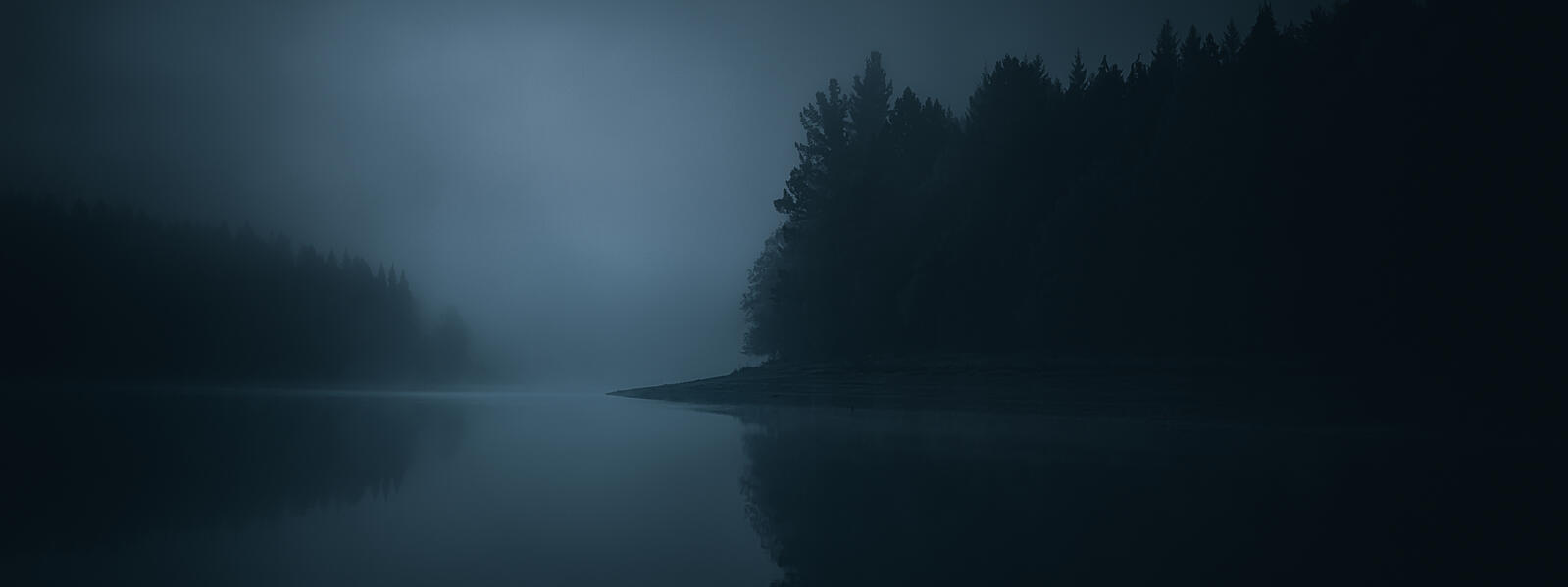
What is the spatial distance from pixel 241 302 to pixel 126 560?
242 ft

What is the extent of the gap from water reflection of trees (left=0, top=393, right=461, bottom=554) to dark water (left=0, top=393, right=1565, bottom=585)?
0.12 feet

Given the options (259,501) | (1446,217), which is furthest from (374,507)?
(1446,217)

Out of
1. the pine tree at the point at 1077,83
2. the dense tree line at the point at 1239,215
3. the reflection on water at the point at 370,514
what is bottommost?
the reflection on water at the point at 370,514

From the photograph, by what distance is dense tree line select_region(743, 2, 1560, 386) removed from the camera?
1270 cm

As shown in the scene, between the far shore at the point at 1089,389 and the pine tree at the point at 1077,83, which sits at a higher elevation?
the pine tree at the point at 1077,83

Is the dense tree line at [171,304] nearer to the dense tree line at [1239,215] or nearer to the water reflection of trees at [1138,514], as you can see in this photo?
the dense tree line at [1239,215]

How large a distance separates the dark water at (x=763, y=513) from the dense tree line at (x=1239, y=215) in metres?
4.58

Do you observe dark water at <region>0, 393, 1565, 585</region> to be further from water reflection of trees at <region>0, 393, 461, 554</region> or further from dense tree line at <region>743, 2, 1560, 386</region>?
dense tree line at <region>743, 2, 1560, 386</region>

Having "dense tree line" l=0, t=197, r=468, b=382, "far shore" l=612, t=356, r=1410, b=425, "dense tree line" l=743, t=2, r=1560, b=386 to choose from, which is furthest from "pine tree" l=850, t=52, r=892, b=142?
"dense tree line" l=0, t=197, r=468, b=382

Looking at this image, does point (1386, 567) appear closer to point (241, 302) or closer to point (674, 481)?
point (674, 481)

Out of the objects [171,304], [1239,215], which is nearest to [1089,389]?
[1239,215]

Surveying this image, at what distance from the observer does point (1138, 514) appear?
505 centimetres

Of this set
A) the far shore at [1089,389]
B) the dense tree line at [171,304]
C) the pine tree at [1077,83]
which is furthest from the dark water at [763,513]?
the dense tree line at [171,304]

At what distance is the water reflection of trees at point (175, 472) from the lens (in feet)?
14.4
